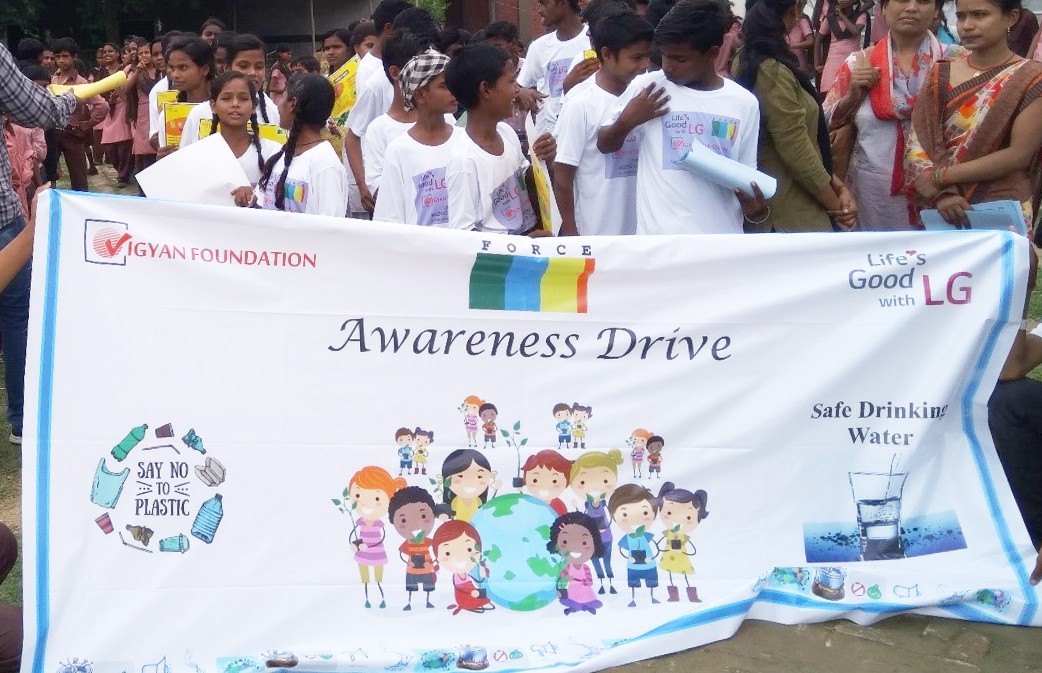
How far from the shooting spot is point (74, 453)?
3.36 m

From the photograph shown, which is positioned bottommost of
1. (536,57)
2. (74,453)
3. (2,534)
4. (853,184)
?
(2,534)

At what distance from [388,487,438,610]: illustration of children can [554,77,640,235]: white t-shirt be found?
1.71m

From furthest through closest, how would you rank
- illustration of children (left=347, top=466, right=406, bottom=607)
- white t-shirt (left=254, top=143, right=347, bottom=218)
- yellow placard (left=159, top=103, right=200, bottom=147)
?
yellow placard (left=159, top=103, right=200, bottom=147) → white t-shirt (left=254, top=143, right=347, bottom=218) → illustration of children (left=347, top=466, right=406, bottom=607)

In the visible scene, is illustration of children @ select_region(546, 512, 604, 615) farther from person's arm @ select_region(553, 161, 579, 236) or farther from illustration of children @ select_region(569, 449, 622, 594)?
person's arm @ select_region(553, 161, 579, 236)

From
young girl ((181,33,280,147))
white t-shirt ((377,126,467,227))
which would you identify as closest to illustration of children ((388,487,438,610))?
white t-shirt ((377,126,467,227))

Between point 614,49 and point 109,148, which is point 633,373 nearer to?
point 614,49

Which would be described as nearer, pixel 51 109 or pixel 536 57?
pixel 51 109

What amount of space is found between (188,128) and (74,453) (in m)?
2.93

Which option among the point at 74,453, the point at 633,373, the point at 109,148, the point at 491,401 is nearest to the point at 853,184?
the point at 633,373

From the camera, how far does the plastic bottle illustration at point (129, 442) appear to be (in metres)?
3.40

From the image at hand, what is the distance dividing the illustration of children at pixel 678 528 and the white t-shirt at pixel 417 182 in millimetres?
1482

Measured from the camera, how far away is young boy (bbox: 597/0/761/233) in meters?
4.44

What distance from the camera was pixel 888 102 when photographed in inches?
202

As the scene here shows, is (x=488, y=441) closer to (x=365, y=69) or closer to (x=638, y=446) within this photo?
(x=638, y=446)
